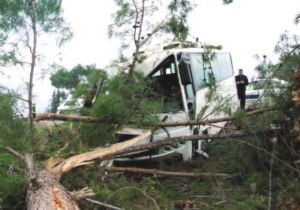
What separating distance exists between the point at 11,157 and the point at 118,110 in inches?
56.7

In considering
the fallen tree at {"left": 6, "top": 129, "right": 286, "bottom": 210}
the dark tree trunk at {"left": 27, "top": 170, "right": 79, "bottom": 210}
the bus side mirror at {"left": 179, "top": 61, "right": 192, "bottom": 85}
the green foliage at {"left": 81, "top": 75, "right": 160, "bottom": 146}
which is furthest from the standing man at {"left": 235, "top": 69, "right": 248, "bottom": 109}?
the dark tree trunk at {"left": 27, "top": 170, "right": 79, "bottom": 210}

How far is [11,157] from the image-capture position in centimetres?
598

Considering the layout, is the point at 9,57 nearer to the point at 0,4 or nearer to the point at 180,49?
the point at 0,4

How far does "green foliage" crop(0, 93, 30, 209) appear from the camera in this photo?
5.29 meters

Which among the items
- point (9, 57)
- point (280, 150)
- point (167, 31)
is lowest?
point (280, 150)

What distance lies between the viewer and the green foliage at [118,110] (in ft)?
21.1

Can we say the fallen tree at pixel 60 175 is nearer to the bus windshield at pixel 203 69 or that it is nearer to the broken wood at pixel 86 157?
the broken wood at pixel 86 157

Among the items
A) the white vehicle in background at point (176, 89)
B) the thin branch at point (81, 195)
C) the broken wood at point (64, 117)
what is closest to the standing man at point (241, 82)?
the white vehicle in background at point (176, 89)

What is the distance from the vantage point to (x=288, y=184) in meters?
5.77

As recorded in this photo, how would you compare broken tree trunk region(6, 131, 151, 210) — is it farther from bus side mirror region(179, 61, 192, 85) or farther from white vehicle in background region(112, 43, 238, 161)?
bus side mirror region(179, 61, 192, 85)

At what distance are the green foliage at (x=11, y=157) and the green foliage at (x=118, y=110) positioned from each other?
0.98 m

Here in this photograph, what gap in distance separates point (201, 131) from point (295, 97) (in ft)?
10.8

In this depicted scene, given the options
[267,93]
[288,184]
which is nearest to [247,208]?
[288,184]

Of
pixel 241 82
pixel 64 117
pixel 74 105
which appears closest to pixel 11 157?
pixel 64 117
